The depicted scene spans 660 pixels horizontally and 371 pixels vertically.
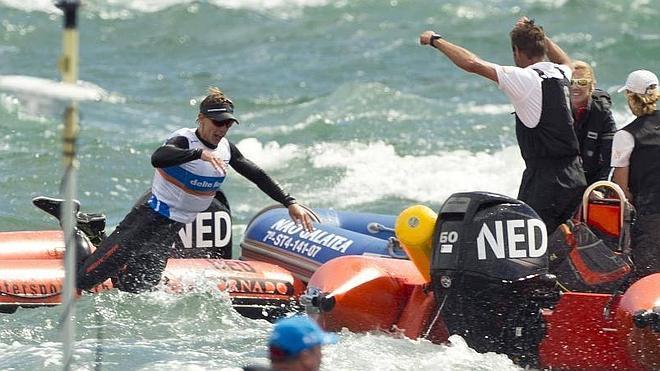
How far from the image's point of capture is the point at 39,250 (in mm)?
9625

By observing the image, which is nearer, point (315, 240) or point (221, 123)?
point (221, 123)

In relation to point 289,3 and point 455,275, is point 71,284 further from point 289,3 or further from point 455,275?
point 289,3

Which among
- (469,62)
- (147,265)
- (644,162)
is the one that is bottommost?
(147,265)

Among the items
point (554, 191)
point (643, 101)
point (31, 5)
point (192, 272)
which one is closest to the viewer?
point (643, 101)

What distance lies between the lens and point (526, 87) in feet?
26.1

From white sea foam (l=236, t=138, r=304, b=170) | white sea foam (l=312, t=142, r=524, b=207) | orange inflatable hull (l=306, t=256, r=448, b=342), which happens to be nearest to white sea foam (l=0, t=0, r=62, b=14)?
white sea foam (l=236, t=138, r=304, b=170)

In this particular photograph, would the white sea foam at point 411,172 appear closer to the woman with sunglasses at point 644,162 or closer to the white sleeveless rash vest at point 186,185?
the white sleeveless rash vest at point 186,185

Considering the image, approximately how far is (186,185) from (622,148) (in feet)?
7.97

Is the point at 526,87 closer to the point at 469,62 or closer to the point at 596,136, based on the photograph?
the point at 469,62

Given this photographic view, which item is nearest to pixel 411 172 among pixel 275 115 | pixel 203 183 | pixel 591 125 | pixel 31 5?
pixel 275 115

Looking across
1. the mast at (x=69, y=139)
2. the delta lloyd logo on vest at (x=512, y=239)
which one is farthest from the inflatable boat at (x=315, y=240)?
the mast at (x=69, y=139)

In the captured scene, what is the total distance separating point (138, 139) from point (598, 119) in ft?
31.3

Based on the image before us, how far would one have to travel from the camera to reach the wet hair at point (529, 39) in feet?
26.4

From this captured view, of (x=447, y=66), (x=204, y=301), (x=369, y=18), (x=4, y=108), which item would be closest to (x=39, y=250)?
(x=204, y=301)
